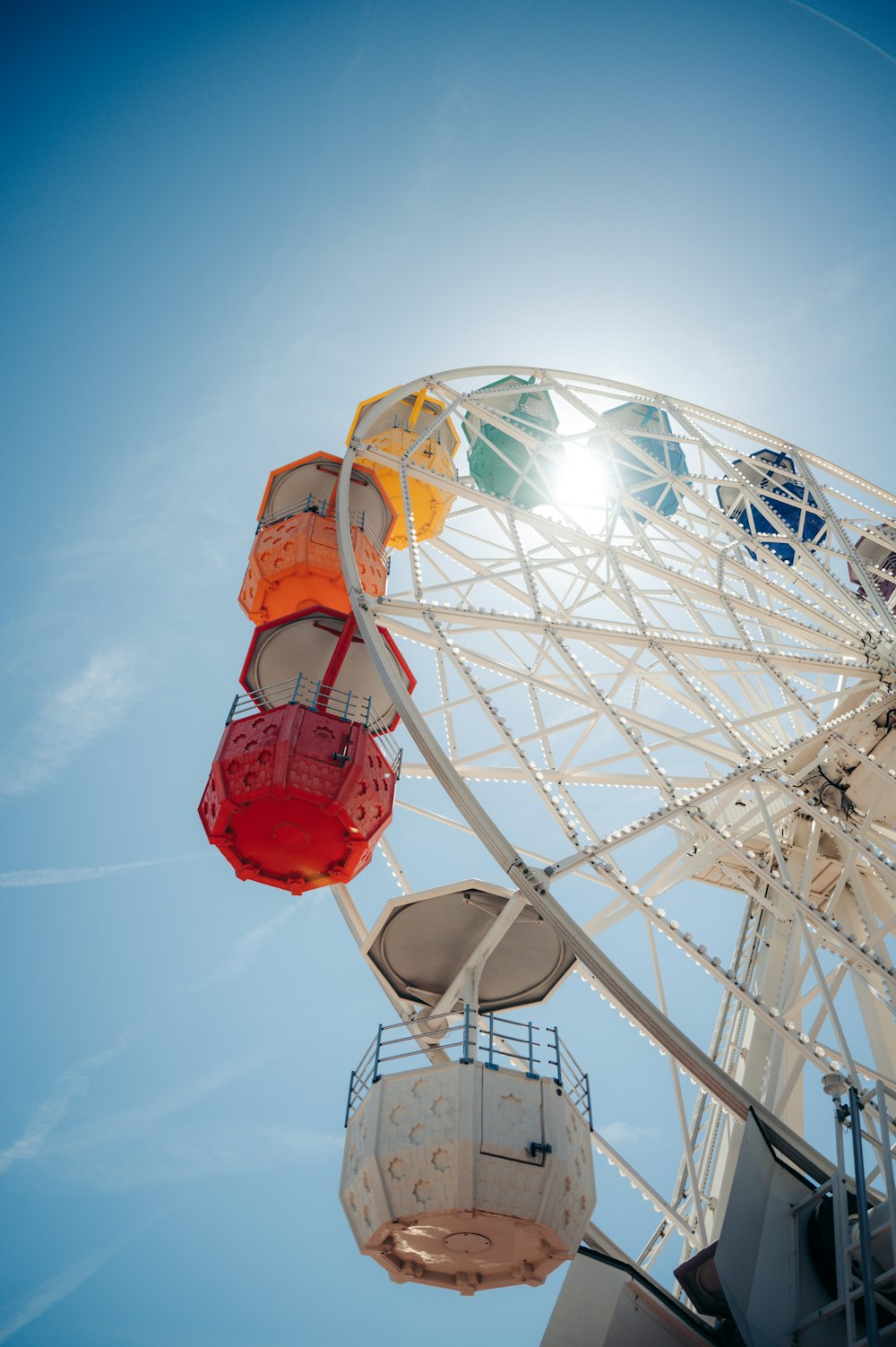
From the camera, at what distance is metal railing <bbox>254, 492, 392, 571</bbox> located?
17531 mm

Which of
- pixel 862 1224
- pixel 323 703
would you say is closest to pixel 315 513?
pixel 323 703

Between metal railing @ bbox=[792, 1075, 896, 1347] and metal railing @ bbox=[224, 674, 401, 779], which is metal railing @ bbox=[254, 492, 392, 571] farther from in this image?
metal railing @ bbox=[792, 1075, 896, 1347]

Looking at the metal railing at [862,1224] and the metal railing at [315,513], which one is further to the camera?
the metal railing at [315,513]

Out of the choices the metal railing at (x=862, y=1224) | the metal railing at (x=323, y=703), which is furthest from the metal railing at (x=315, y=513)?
the metal railing at (x=862, y=1224)

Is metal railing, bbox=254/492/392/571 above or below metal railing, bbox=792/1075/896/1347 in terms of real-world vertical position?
above

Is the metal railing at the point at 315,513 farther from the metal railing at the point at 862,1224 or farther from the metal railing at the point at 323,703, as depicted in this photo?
the metal railing at the point at 862,1224

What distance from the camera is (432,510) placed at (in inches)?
804

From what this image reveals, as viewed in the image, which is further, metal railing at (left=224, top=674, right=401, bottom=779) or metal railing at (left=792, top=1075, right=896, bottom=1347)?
metal railing at (left=224, top=674, right=401, bottom=779)

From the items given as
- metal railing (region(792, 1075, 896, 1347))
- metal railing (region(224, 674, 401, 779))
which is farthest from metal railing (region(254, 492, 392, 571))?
metal railing (region(792, 1075, 896, 1347))

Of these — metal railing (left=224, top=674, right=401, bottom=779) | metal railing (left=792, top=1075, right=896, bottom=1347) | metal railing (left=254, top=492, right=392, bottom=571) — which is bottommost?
metal railing (left=792, top=1075, right=896, bottom=1347)

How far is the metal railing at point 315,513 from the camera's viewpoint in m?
17.5

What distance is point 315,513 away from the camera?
1752 centimetres

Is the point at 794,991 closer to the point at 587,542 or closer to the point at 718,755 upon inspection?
the point at 718,755

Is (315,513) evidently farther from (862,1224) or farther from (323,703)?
(862,1224)
